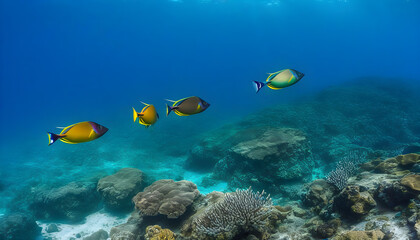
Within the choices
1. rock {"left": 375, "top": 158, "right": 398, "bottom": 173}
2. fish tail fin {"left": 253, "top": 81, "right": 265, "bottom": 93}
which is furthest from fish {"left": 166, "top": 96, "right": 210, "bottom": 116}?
rock {"left": 375, "top": 158, "right": 398, "bottom": 173}

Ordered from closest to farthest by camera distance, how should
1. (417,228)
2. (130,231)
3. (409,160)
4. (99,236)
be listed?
1. (417,228)
2. (409,160)
3. (130,231)
4. (99,236)

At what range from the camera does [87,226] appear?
8250mm

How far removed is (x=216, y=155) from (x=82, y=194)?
7232 millimetres

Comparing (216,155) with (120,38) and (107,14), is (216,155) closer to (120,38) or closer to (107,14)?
(107,14)

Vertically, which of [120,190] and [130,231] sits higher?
[120,190]

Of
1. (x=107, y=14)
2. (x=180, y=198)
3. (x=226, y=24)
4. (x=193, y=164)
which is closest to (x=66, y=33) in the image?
(x=107, y=14)

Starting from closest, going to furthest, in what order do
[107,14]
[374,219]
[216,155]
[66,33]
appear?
[374,219] < [216,155] < [107,14] < [66,33]

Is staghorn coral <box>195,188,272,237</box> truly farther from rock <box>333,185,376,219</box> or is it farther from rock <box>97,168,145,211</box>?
rock <box>97,168,145,211</box>

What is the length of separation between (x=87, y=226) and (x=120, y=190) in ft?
6.50

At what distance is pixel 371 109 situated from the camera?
1686 centimetres

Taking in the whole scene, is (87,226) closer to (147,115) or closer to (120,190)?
(120,190)

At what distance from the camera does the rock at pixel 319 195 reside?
15.5ft

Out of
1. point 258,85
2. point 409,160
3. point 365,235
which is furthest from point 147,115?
point 409,160

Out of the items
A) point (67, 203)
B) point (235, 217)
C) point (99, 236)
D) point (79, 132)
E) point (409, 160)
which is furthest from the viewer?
point (67, 203)
